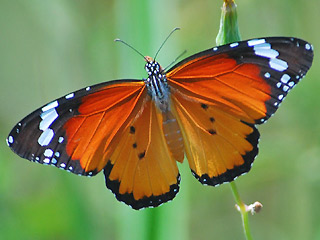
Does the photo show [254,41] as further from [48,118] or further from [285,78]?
[48,118]

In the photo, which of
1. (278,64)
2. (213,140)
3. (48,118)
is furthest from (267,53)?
(48,118)

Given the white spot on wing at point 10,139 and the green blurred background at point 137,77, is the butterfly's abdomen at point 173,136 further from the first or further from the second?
the white spot on wing at point 10,139

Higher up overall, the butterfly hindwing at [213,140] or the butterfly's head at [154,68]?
the butterfly's head at [154,68]

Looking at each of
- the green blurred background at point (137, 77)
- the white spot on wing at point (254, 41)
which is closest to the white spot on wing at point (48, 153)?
the green blurred background at point (137, 77)

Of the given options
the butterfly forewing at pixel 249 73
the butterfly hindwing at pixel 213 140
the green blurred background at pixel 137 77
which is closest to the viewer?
the butterfly forewing at pixel 249 73

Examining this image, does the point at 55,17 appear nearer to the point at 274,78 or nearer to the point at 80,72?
the point at 80,72

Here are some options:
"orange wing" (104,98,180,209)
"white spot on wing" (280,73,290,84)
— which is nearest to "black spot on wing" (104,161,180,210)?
"orange wing" (104,98,180,209)
